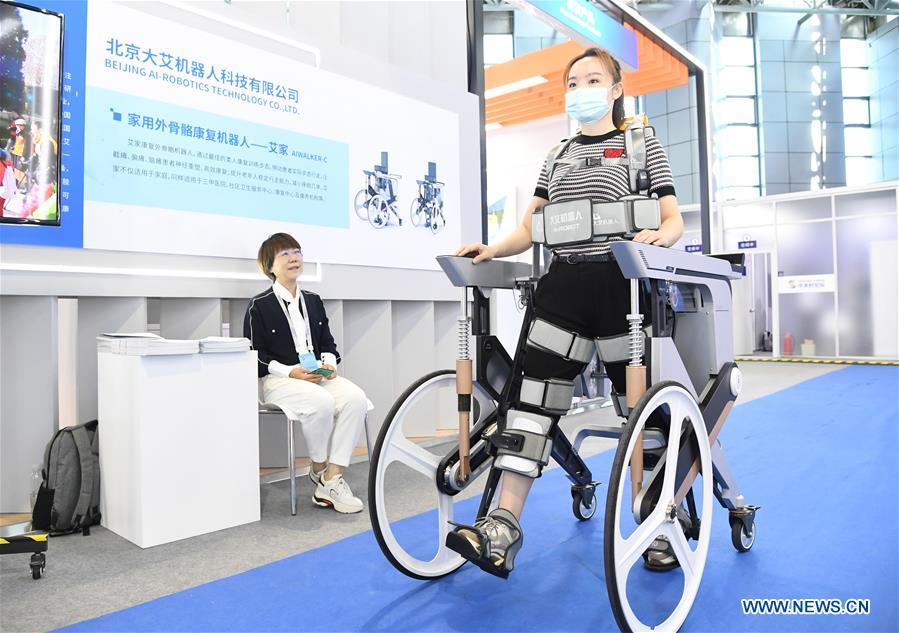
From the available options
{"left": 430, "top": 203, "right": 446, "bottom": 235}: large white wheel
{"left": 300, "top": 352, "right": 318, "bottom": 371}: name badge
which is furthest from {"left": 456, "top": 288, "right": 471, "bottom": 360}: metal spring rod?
{"left": 430, "top": 203, "right": 446, "bottom": 235}: large white wheel

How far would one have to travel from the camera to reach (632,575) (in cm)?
190

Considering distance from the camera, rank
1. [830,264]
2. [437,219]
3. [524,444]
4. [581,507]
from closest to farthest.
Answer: [524,444]
[581,507]
[437,219]
[830,264]

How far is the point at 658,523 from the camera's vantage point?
1507mm

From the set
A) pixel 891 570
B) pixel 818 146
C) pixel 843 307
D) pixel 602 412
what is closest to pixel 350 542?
pixel 891 570

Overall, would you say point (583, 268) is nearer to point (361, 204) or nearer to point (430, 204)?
point (361, 204)

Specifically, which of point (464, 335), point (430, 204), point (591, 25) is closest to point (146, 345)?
point (464, 335)

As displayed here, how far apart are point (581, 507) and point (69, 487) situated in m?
1.85

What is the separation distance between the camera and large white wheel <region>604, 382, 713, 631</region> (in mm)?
1317

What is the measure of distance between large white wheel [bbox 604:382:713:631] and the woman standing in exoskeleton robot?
21cm

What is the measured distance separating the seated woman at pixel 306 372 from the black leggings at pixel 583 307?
3.79 feet

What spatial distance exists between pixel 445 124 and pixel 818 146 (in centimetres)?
1233

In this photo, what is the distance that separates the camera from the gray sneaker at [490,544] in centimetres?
148

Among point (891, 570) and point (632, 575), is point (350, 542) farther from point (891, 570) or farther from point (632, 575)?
point (891, 570)

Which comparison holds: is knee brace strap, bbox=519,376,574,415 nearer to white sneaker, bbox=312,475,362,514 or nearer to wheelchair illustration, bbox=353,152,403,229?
white sneaker, bbox=312,475,362,514
